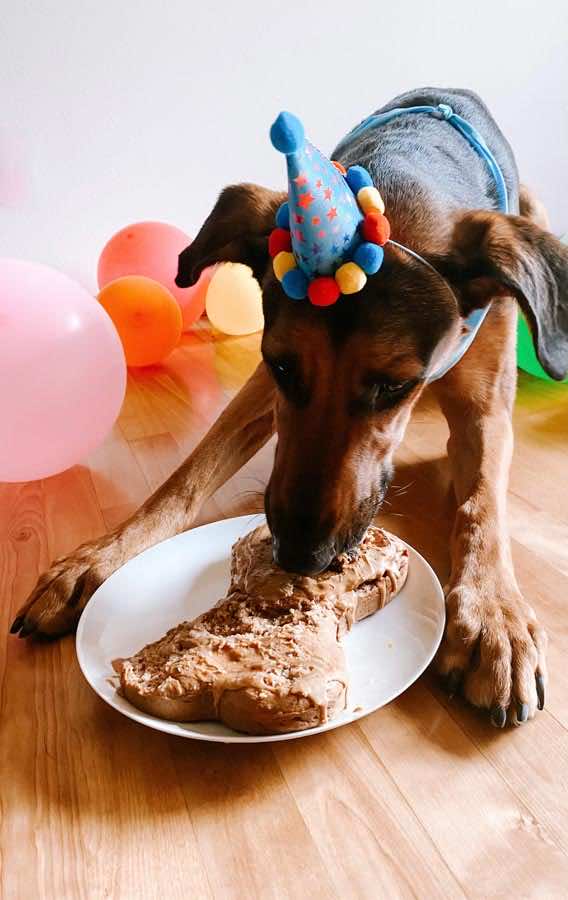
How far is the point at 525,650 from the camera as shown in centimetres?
133

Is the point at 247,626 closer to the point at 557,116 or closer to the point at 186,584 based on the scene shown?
the point at 186,584

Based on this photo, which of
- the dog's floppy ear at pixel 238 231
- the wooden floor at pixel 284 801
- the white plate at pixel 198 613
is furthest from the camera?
the dog's floppy ear at pixel 238 231

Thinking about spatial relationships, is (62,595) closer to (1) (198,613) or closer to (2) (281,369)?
(1) (198,613)

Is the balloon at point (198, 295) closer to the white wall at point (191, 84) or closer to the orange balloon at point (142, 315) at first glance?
the orange balloon at point (142, 315)

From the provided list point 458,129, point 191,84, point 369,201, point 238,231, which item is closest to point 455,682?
point 369,201

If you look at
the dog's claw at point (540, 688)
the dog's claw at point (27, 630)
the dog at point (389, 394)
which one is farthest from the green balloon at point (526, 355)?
the dog's claw at point (27, 630)

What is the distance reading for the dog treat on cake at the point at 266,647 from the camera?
1138 millimetres

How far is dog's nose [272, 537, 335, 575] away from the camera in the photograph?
1357 mm

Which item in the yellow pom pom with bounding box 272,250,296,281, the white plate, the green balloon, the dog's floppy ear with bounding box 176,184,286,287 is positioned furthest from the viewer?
the green balloon

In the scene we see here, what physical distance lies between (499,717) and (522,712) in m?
0.04

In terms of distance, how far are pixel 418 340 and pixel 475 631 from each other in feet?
1.86

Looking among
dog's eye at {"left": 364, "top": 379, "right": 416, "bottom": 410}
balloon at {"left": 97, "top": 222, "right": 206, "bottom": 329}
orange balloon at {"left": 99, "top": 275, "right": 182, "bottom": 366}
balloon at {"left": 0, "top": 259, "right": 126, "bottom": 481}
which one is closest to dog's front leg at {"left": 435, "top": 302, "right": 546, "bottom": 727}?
dog's eye at {"left": 364, "top": 379, "right": 416, "bottom": 410}

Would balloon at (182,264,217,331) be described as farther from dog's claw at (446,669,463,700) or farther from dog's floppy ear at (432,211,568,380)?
dog's claw at (446,669,463,700)

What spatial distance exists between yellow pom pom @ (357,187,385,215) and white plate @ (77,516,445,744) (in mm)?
700
